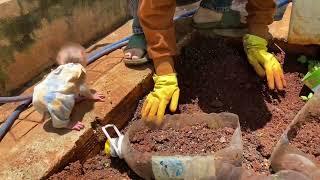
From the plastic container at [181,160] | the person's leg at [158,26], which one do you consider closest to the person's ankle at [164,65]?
the person's leg at [158,26]

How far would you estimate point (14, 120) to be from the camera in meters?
2.38

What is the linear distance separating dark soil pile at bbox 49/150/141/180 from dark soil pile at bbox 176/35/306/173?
1.67 ft

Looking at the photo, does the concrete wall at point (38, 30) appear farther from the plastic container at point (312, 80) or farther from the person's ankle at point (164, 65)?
the plastic container at point (312, 80)

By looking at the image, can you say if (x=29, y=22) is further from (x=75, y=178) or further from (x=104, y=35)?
(x=75, y=178)

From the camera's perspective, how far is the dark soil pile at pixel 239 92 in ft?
7.88

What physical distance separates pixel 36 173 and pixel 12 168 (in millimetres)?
130

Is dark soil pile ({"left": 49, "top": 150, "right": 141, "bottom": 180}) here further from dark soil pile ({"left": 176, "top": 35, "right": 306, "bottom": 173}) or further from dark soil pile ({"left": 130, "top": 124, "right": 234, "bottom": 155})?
dark soil pile ({"left": 176, "top": 35, "right": 306, "bottom": 173})

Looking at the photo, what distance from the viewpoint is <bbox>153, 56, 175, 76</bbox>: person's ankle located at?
2502 millimetres

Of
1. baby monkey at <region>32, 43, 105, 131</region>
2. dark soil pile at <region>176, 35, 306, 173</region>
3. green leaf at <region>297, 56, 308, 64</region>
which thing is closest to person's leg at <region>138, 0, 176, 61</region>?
dark soil pile at <region>176, 35, 306, 173</region>

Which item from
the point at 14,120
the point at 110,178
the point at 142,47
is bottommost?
the point at 110,178

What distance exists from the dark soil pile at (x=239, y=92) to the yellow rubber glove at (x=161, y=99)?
15 cm

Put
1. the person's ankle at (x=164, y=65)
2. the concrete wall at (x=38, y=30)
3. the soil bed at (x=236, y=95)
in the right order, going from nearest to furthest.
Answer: the soil bed at (x=236, y=95), the person's ankle at (x=164, y=65), the concrete wall at (x=38, y=30)

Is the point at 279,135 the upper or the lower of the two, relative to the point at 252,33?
lower

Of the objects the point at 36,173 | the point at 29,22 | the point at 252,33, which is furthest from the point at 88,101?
the point at 252,33
